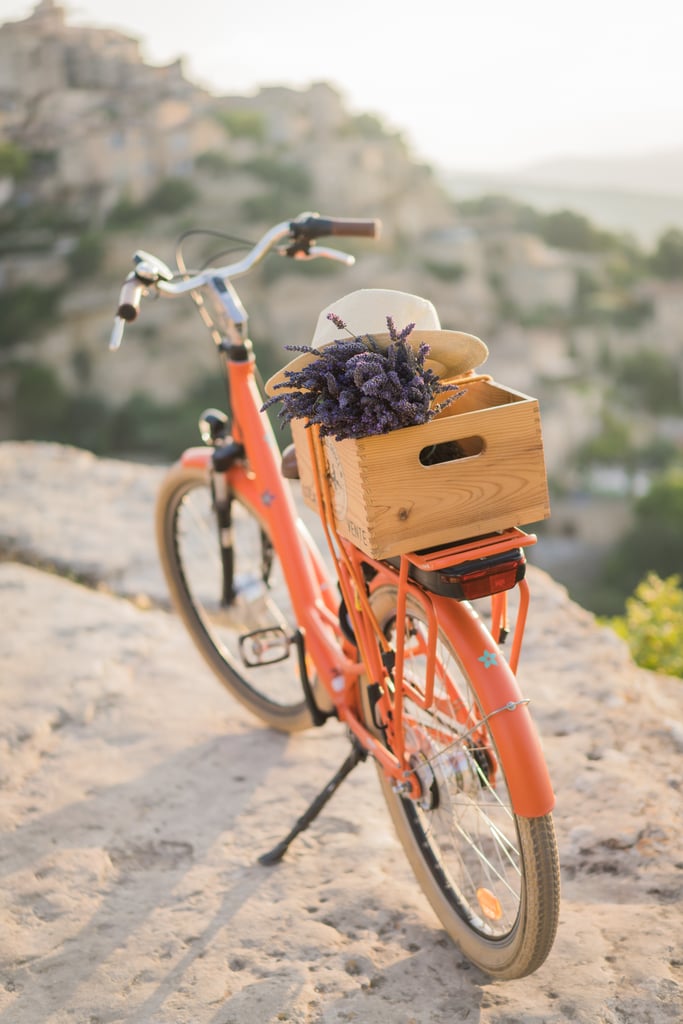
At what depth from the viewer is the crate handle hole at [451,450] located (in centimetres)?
168

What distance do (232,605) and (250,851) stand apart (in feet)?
2.51

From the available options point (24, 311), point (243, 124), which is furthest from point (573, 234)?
point (24, 311)

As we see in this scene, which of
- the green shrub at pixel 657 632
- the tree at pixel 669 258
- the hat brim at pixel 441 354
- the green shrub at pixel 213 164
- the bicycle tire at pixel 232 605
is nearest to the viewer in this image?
the hat brim at pixel 441 354

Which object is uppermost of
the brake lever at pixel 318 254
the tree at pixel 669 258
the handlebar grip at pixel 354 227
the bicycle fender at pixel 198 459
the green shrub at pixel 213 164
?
the green shrub at pixel 213 164

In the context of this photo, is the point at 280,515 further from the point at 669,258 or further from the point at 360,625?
the point at 669,258

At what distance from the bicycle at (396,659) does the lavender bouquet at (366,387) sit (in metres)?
0.22

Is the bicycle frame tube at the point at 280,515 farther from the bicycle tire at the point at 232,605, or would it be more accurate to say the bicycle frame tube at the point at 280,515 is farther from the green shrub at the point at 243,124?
the green shrub at the point at 243,124

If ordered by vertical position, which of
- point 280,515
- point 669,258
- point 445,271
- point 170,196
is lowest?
point 669,258

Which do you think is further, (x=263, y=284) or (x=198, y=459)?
(x=263, y=284)

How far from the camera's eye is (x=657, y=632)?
453cm

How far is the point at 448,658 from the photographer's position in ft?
5.69

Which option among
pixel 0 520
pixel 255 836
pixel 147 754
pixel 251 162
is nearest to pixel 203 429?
pixel 147 754

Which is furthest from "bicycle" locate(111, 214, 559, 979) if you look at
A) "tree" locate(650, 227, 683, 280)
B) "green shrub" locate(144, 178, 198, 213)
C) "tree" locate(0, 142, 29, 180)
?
"tree" locate(650, 227, 683, 280)

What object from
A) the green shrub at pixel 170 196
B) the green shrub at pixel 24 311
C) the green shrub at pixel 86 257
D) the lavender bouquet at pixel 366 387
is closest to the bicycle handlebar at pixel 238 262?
the lavender bouquet at pixel 366 387
